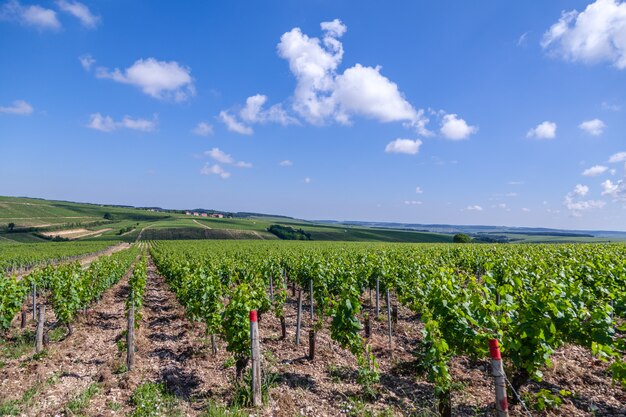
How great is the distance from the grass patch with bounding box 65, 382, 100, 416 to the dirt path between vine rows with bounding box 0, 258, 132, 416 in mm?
147

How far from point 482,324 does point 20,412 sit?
909cm

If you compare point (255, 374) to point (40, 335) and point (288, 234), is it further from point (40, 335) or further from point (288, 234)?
point (288, 234)

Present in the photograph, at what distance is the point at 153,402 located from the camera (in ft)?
22.1

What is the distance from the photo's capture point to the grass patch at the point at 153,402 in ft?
20.8

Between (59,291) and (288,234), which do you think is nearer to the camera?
(59,291)

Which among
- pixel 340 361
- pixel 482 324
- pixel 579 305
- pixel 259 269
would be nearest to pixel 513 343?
pixel 482 324

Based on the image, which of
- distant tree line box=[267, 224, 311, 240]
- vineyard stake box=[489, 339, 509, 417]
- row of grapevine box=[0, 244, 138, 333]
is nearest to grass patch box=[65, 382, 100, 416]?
row of grapevine box=[0, 244, 138, 333]

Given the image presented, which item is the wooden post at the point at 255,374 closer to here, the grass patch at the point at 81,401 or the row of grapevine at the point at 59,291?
the grass patch at the point at 81,401

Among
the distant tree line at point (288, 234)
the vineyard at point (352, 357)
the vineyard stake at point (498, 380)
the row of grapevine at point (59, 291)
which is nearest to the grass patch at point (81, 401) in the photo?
the vineyard at point (352, 357)

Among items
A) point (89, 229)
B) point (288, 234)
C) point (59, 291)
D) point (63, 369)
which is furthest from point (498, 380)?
point (89, 229)

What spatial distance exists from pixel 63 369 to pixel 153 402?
3585 millimetres

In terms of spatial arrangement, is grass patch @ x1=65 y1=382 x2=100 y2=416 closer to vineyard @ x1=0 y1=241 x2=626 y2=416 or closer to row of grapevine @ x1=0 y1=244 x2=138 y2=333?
vineyard @ x1=0 y1=241 x2=626 y2=416

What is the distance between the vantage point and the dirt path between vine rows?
22.6 feet

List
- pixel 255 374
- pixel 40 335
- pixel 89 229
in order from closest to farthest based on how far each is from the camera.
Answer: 1. pixel 255 374
2. pixel 40 335
3. pixel 89 229
